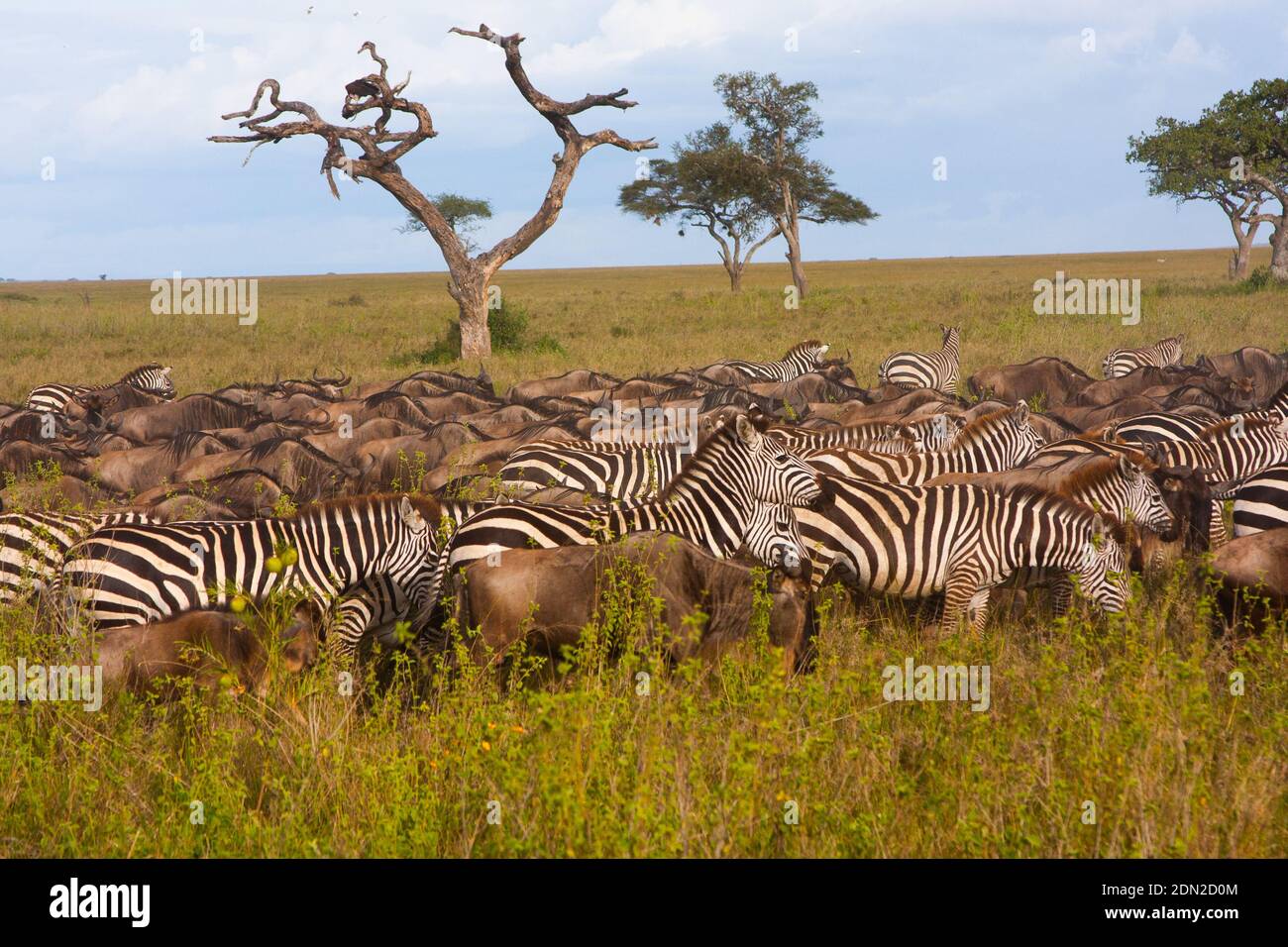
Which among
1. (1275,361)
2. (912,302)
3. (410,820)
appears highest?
(912,302)

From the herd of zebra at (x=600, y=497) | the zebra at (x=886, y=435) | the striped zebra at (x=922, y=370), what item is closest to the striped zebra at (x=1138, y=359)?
the striped zebra at (x=922, y=370)

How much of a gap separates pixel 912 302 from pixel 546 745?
33.6 m

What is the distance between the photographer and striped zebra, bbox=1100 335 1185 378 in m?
18.3

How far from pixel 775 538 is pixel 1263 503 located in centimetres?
355

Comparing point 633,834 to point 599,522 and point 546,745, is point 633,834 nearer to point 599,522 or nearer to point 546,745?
point 546,745

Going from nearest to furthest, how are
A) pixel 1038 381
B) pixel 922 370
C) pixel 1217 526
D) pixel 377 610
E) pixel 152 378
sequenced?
pixel 377 610 → pixel 1217 526 → pixel 1038 381 → pixel 152 378 → pixel 922 370

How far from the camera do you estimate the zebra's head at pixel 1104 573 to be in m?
6.40

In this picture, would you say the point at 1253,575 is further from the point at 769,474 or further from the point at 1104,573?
the point at 769,474

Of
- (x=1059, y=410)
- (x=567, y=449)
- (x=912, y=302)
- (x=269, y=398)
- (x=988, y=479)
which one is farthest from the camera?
(x=912, y=302)

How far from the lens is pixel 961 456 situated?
9.55 m

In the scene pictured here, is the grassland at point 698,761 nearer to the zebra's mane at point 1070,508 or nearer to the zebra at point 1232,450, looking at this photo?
the zebra's mane at point 1070,508

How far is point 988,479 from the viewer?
8070 millimetres

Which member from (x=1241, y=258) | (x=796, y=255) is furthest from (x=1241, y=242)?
(x=796, y=255)
